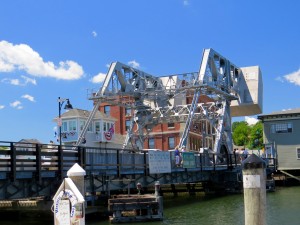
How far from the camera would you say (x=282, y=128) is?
5488 centimetres

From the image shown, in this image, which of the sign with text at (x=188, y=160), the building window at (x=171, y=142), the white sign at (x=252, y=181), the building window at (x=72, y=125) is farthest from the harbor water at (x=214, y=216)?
the building window at (x=171, y=142)

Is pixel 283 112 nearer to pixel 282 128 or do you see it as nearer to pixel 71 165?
pixel 282 128

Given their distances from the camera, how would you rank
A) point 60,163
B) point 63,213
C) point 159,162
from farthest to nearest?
1. point 159,162
2. point 60,163
3. point 63,213

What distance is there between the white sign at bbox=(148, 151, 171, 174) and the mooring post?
68.9 feet

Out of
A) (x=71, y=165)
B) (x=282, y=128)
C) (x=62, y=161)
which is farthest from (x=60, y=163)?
(x=282, y=128)

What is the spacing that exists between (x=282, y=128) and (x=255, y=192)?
Answer: 47942 mm

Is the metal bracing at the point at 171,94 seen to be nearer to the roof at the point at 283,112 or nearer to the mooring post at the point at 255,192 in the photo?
the roof at the point at 283,112

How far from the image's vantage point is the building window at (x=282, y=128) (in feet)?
178

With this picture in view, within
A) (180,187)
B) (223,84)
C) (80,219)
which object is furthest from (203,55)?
(80,219)

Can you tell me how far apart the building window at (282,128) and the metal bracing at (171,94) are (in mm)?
7856

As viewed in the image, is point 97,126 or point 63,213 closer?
point 63,213

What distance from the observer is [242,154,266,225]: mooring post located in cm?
874

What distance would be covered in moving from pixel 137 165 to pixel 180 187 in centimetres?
2186

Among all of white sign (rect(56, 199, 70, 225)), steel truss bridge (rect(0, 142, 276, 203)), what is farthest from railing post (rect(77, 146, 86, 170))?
white sign (rect(56, 199, 70, 225))
